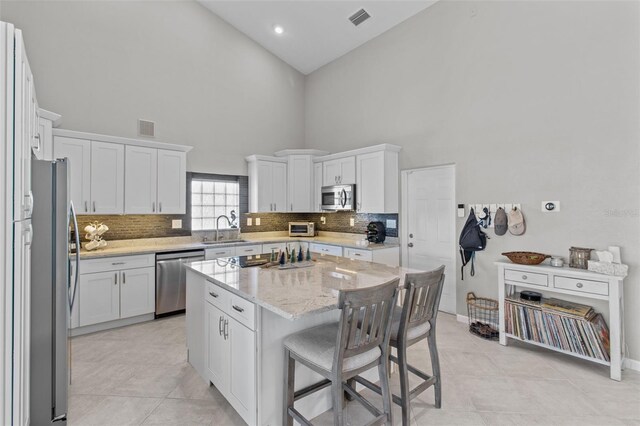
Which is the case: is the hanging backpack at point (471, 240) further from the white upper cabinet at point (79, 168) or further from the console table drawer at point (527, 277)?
the white upper cabinet at point (79, 168)

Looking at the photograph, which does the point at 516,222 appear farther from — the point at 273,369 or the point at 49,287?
the point at 49,287

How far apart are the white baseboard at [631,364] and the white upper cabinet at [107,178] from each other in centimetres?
579

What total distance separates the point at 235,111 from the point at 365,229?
3191 millimetres

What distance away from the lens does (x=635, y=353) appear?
2.87 m

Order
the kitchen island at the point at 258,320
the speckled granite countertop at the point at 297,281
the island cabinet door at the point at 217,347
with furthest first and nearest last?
the island cabinet door at the point at 217,347 < the kitchen island at the point at 258,320 < the speckled granite countertop at the point at 297,281

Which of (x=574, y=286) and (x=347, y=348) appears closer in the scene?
(x=347, y=348)

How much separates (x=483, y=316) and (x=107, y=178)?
5048 millimetres

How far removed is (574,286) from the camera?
2.89m

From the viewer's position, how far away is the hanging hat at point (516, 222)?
3.52 metres

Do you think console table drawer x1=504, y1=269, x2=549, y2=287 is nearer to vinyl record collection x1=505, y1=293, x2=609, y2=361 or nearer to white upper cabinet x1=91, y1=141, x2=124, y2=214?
vinyl record collection x1=505, y1=293, x2=609, y2=361

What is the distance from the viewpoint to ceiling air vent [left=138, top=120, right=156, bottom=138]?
4.64 metres

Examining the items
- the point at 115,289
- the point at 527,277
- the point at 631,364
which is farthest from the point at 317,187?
the point at 631,364

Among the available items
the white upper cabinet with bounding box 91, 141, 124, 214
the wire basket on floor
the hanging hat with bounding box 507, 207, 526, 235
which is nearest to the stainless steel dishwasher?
the white upper cabinet with bounding box 91, 141, 124, 214

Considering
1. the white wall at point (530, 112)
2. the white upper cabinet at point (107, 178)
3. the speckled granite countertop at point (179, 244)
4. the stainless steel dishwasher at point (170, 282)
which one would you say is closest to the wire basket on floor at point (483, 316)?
the white wall at point (530, 112)
